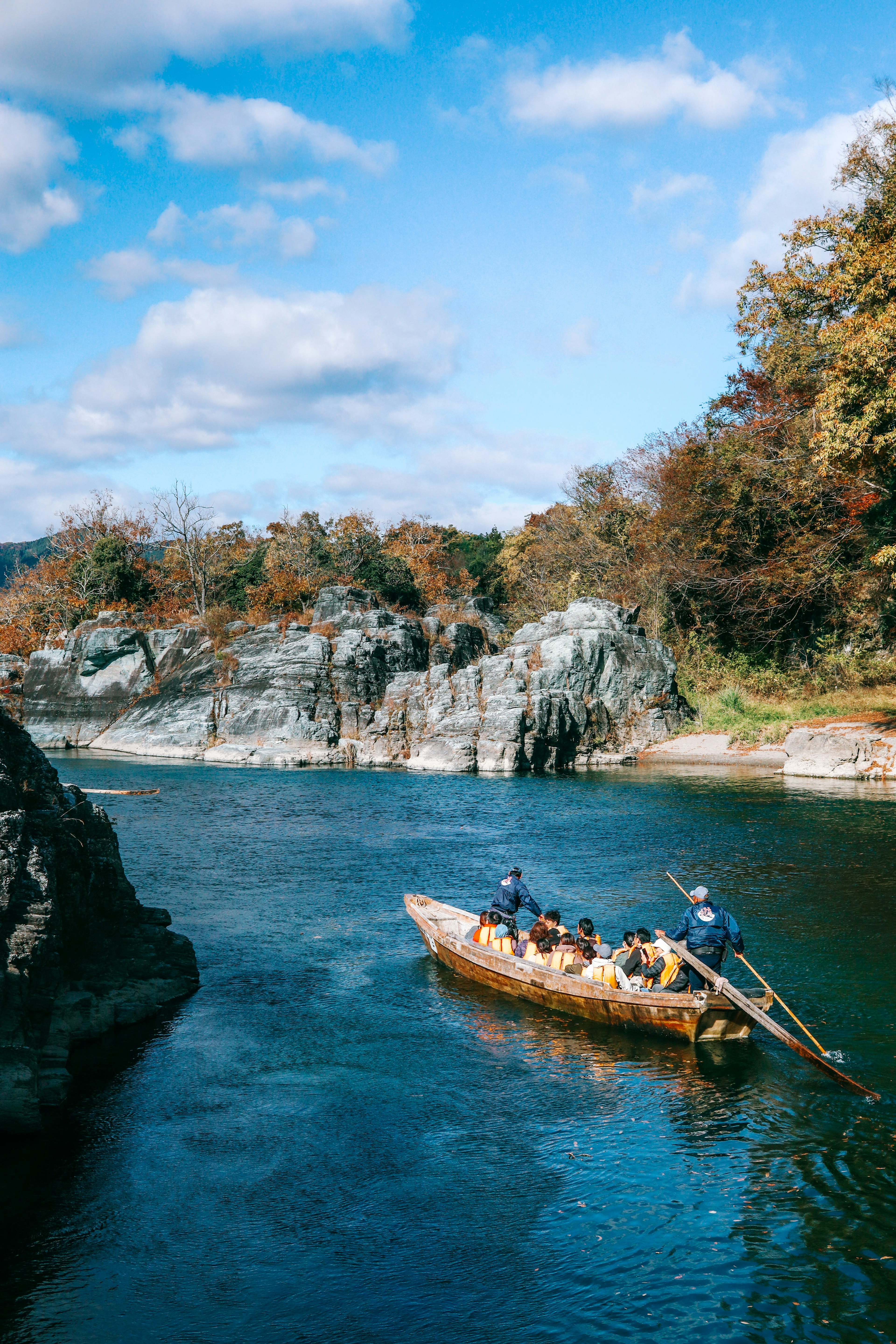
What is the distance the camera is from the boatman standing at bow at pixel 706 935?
14742 mm

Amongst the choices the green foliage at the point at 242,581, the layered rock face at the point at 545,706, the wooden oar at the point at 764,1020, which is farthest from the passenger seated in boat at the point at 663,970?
the green foliage at the point at 242,581

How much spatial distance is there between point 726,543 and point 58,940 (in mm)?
44736

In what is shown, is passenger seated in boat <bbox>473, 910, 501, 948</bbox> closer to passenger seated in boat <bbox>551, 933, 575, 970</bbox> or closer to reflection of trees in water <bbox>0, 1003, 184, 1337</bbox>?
passenger seated in boat <bbox>551, 933, 575, 970</bbox>

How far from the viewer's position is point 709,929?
Answer: 14766 mm

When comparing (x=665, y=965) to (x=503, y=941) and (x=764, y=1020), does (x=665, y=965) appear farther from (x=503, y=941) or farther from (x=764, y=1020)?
(x=503, y=941)

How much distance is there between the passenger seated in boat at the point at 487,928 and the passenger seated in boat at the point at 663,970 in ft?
9.71

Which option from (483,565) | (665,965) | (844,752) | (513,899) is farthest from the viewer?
(483,565)

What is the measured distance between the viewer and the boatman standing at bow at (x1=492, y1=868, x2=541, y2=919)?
1811cm

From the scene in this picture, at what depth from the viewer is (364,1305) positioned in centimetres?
860

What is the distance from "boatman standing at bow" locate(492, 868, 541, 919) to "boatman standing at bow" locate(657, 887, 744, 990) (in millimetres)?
3672

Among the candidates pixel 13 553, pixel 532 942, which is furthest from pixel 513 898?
pixel 13 553

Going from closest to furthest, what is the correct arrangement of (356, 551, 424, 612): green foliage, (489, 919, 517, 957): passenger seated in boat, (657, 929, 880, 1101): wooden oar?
(657, 929, 880, 1101): wooden oar, (489, 919, 517, 957): passenger seated in boat, (356, 551, 424, 612): green foliage

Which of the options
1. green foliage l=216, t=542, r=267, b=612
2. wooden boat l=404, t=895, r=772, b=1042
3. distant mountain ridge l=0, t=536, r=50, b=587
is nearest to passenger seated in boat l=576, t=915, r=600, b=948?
wooden boat l=404, t=895, r=772, b=1042

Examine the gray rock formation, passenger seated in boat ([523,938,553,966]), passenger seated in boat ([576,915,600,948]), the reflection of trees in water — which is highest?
the gray rock formation
